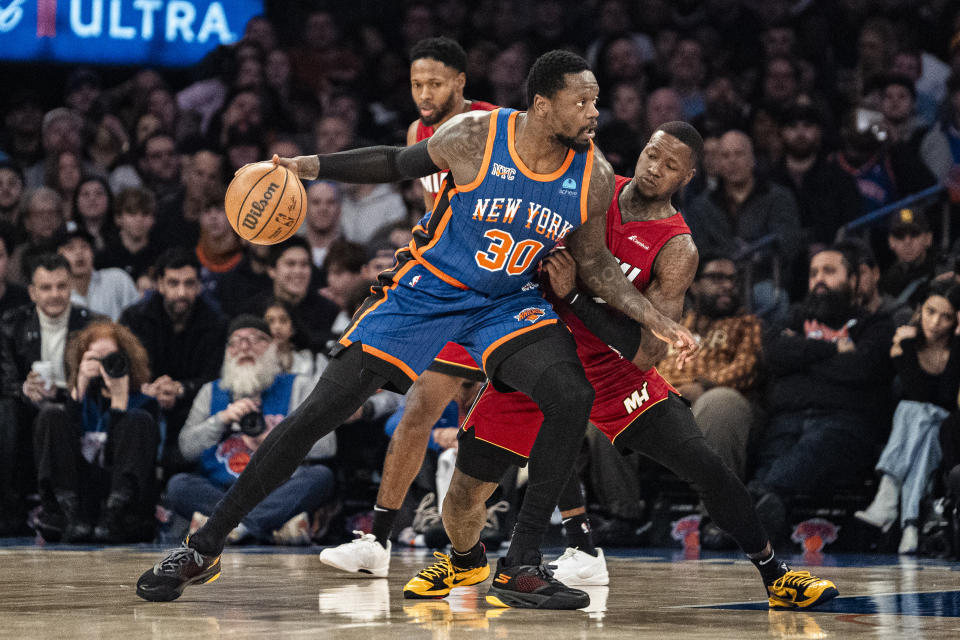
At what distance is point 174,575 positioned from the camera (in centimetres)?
419

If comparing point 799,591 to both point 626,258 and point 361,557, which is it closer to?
point 626,258

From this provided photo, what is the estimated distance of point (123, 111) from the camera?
11.1 meters

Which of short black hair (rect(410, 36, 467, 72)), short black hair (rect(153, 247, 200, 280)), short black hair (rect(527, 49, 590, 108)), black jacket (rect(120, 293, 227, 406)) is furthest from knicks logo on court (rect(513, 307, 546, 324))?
short black hair (rect(153, 247, 200, 280))

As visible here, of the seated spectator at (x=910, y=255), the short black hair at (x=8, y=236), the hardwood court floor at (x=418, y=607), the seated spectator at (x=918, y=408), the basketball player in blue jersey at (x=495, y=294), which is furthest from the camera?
the short black hair at (x=8, y=236)

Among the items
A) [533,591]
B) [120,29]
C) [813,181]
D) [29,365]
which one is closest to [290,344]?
[29,365]

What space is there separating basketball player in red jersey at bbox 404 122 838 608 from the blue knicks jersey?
0.57 feet

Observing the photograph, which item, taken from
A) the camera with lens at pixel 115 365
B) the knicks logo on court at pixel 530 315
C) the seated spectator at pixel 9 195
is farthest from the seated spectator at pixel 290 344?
the knicks logo on court at pixel 530 315

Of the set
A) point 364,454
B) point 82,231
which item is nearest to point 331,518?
point 364,454

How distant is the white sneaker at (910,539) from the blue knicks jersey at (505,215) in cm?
375

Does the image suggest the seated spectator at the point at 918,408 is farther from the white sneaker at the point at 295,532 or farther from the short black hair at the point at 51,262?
the short black hair at the point at 51,262

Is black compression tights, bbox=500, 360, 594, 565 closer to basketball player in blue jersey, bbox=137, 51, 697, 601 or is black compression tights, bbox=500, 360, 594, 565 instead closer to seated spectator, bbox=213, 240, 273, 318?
basketball player in blue jersey, bbox=137, 51, 697, 601

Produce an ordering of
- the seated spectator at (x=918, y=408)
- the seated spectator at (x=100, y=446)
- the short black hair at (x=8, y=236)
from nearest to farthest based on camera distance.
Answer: the seated spectator at (x=918, y=408)
the seated spectator at (x=100, y=446)
the short black hair at (x=8, y=236)

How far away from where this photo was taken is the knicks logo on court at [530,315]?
4.34 meters

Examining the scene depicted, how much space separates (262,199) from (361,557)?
1754mm
